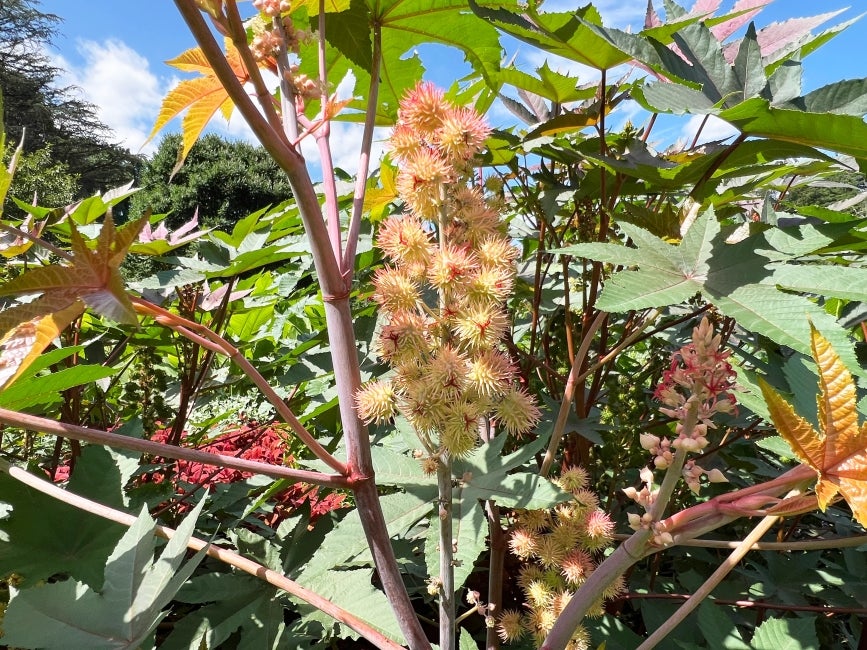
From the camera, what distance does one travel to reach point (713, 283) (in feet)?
2.45

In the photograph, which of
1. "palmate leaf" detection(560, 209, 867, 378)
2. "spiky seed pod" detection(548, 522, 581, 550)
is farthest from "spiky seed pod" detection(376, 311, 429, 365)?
"spiky seed pod" detection(548, 522, 581, 550)

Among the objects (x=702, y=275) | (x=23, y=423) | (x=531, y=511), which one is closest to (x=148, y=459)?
(x=23, y=423)

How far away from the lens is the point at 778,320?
0.63 m

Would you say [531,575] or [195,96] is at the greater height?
[195,96]

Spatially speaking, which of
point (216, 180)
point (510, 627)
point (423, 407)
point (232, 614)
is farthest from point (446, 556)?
point (216, 180)

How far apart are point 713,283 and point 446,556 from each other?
53 cm

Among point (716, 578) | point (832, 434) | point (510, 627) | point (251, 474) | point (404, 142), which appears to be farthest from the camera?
point (251, 474)

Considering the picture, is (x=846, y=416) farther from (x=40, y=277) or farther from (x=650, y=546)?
(x=40, y=277)

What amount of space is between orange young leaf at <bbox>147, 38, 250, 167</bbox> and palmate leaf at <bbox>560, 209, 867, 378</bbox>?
1.88 ft

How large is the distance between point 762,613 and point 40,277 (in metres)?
1.56

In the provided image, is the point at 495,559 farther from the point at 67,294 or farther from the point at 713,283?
the point at 67,294

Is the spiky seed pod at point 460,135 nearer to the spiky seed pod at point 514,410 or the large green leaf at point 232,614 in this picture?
the spiky seed pod at point 514,410

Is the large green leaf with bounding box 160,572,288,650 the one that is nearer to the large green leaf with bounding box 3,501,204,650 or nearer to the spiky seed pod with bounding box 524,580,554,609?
the large green leaf with bounding box 3,501,204,650

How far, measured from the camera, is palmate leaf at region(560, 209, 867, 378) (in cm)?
63
